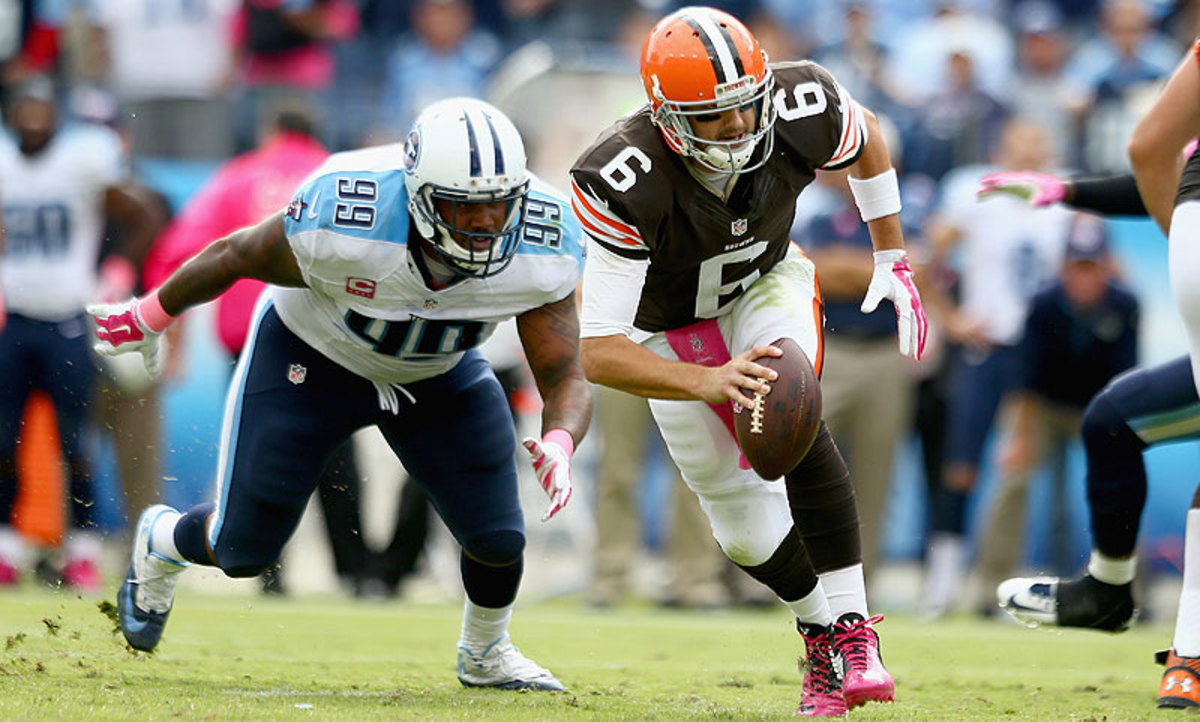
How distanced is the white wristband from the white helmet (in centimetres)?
100

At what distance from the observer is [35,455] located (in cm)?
938

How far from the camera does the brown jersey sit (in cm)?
440

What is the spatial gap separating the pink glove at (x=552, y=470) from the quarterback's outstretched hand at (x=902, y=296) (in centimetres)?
94

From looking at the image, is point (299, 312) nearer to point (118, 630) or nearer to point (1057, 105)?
point (118, 630)

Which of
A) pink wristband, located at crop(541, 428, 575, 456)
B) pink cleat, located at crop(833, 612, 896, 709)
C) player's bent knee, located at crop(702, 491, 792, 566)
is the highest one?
pink wristband, located at crop(541, 428, 575, 456)

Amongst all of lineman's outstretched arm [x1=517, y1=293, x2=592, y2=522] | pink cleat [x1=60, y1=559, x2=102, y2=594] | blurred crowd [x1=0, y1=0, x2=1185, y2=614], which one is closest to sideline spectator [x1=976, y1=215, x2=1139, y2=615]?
blurred crowd [x1=0, y1=0, x2=1185, y2=614]

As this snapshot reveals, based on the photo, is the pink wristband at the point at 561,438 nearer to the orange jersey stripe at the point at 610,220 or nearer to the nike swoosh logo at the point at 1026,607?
the orange jersey stripe at the point at 610,220

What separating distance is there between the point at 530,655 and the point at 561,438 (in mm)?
1979

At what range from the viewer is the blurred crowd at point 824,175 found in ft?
27.8

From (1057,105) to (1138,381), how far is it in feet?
19.4

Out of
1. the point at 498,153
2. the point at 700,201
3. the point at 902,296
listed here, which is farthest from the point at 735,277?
the point at 498,153

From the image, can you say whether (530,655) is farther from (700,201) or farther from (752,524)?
(700,201)

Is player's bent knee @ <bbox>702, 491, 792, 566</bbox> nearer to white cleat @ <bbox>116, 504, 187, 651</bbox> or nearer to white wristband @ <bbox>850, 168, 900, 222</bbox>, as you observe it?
white wristband @ <bbox>850, 168, 900, 222</bbox>

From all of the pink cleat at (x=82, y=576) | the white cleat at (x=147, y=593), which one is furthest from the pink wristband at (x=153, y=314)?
the pink cleat at (x=82, y=576)
